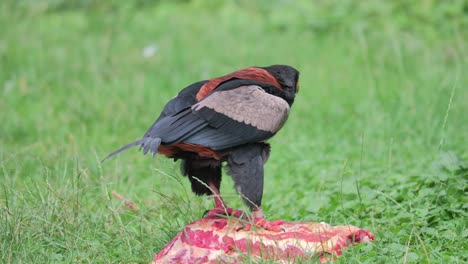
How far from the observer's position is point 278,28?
417 inches

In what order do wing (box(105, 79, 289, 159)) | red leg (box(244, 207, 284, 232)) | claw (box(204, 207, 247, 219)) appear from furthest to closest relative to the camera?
claw (box(204, 207, 247, 219)) → red leg (box(244, 207, 284, 232)) → wing (box(105, 79, 289, 159))

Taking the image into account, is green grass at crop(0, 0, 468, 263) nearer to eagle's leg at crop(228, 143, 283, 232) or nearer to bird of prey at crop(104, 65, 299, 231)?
bird of prey at crop(104, 65, 299, 231)

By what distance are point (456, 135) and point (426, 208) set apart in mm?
2033

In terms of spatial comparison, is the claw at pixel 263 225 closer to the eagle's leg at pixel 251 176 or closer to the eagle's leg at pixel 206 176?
the eagle's leg at pixel 251 176

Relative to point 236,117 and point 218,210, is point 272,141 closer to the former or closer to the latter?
point 218,210

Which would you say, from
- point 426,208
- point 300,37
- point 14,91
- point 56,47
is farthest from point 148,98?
point 426,208

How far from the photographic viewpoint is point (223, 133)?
4.23 meters

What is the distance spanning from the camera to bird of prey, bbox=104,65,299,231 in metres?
4.17

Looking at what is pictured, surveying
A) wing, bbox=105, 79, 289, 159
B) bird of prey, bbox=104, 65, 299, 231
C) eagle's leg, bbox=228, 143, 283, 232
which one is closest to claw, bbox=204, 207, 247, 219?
bird of prey, bbox=104, 65, 299, 231

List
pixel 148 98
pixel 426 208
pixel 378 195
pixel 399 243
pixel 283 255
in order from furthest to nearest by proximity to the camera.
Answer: pixel 148 98
pixel 378 195
pixel 426 208
pixel 399 243
pixel 283 255

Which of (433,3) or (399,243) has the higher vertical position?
(433,3)

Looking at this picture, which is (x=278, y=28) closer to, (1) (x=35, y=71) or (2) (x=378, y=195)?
(1) (x=35, y=71)

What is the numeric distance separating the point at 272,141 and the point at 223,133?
9.10ft

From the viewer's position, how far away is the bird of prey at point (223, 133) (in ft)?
13.7
